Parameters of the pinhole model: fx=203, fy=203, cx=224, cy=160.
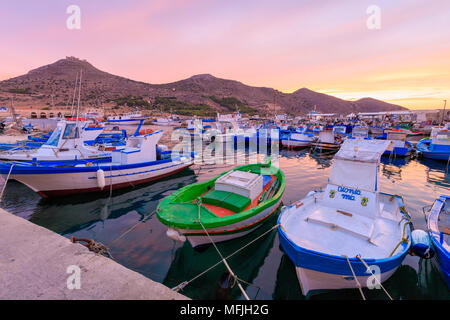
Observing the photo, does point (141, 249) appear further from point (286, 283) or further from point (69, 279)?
point (286, 283)

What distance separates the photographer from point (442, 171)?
18.5 metres

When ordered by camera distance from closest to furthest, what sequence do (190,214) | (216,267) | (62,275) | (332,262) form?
(62,275) < (332,262) < (216,267) < (190,214)

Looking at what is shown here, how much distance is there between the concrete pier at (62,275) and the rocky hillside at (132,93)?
57432 millimetres

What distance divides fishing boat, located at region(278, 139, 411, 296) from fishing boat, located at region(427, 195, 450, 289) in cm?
63

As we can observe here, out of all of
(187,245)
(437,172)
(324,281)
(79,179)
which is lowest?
(187,245)

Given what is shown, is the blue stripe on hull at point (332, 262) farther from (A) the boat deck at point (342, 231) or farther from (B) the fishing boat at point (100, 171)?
(B) the fishing boat at point (100, 171)

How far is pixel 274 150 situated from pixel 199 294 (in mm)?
26028

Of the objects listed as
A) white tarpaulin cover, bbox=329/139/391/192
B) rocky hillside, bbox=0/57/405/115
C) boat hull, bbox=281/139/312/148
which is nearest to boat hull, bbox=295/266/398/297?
white tarpaulin cover, bbox=329/139/391/192

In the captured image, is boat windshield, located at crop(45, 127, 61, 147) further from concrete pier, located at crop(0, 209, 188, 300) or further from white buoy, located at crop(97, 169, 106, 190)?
concrete pier, located at crop(0, 209, 188, 300)

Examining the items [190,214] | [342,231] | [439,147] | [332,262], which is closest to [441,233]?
[342,231]

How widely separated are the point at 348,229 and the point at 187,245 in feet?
17.8

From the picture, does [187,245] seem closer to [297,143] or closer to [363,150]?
[363,150]

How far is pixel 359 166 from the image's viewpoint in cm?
743

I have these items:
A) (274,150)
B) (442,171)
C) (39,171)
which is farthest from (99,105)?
(442,171)
